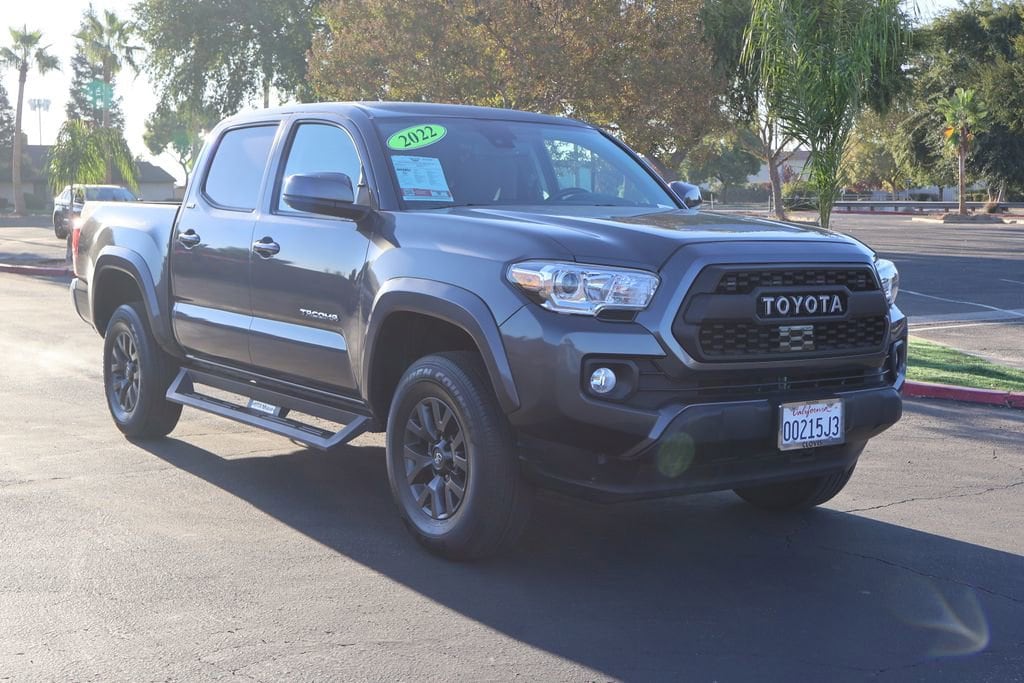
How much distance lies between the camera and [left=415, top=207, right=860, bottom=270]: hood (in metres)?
4.87

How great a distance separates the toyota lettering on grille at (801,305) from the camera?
4.94 m

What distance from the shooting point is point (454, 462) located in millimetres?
5266

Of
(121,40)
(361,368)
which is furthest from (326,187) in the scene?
(121,40)

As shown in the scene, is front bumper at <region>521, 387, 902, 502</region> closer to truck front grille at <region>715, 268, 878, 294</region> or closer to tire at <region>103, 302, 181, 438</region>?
truck front grille at <region>715, 268, 878, 294</region>

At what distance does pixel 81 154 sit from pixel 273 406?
87.1 ft

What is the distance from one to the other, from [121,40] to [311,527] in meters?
66.9

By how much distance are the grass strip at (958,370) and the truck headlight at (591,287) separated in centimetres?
629

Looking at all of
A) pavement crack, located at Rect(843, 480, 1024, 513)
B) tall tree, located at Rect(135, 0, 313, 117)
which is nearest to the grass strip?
pavement crack, located at Rect(843, 480, 1024, 513)

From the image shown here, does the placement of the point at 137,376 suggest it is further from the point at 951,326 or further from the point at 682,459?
the point at 951,326

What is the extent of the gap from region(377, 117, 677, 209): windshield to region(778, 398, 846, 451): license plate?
169 centimetres

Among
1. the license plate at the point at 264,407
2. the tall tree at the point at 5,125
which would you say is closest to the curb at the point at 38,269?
the license plate at the point at 264,407

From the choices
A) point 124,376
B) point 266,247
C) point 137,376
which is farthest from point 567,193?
point 124,376

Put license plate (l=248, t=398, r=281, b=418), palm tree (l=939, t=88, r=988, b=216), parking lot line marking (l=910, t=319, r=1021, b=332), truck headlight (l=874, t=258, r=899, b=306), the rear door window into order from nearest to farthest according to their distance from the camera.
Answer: truck headlight (l=874, t=258, r=899, b=306) → license plate (l=248, t=398, r=281, b=418) → the rear door window → parking lot line marking (l=910, t=319, r=1021, b=332) → palm tree (l=939, t=88, r=988, b=216)

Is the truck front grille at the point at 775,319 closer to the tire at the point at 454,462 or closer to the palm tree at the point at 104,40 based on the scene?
the tire at the point at 454,462
